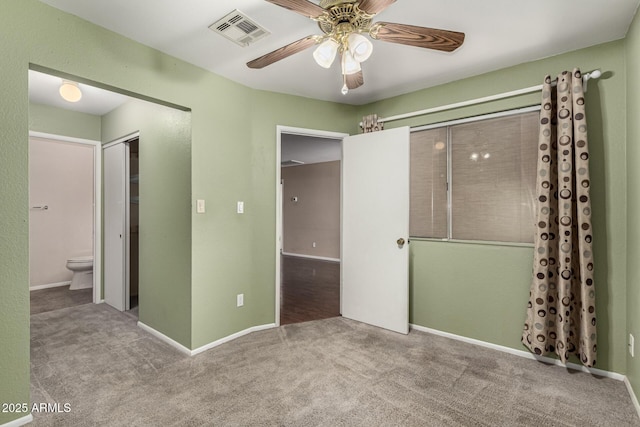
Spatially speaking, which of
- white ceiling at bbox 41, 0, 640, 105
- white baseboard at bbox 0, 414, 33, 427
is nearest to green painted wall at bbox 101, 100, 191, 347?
white ceiling at bbox 41, 0, 640, 105

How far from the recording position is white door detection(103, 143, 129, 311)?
363 cm

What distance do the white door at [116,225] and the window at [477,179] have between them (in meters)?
3.24

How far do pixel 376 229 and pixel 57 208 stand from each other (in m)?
4.77

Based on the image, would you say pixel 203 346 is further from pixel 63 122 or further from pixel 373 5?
pixel 63 122

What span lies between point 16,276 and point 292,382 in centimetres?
173

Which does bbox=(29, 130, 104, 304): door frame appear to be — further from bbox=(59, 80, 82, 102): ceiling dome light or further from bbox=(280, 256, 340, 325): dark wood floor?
bbox=(280, 256, 340, 325): dark wood floor

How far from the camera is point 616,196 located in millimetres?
2180

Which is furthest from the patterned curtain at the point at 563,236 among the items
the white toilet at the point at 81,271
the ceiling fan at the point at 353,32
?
the white toilet at the point at 81,271

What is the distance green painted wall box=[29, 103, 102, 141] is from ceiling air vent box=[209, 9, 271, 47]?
287 cm

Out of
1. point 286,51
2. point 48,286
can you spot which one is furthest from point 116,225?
point 286,51

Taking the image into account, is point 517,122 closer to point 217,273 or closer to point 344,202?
point 344,202

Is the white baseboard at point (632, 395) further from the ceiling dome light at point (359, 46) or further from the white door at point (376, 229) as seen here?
the ceiling dome light at point (359, 46)

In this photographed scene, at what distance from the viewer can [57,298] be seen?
13.4 feet

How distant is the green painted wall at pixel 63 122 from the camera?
3.55 metres
